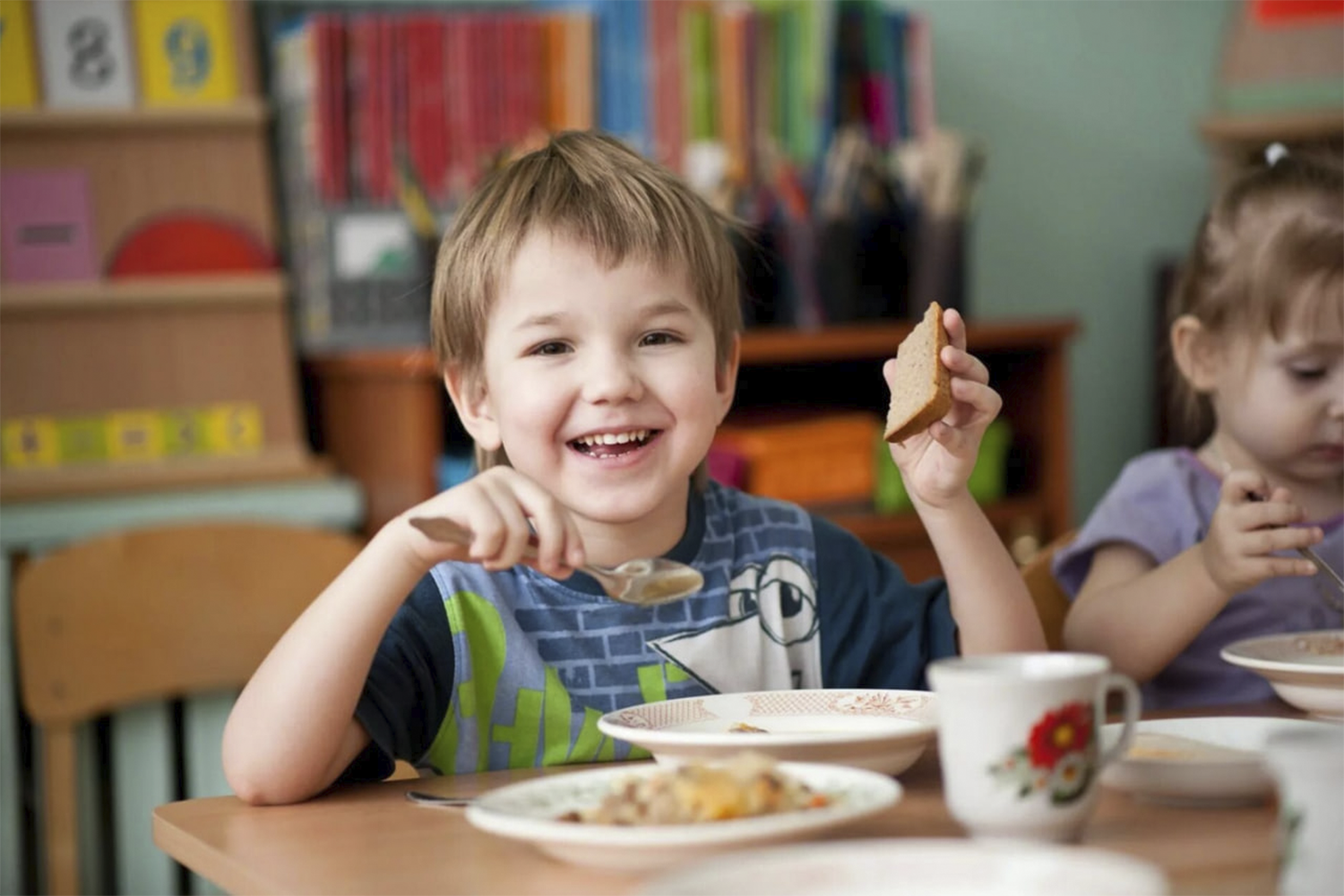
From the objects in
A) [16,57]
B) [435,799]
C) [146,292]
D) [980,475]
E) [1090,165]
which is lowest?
[980,475]

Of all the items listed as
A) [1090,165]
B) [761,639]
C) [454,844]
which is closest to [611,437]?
[761,639]

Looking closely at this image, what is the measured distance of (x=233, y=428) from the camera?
94.3 inches

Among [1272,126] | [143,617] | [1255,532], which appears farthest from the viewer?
[1272,126]

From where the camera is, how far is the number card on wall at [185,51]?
2.39 meters

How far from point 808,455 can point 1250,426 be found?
1.08m

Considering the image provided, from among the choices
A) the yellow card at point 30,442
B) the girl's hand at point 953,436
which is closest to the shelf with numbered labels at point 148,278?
the yellow card at point 30,442

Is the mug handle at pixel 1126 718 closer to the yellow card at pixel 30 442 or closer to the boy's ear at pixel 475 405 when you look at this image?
the boy's ear at pixel 475 405

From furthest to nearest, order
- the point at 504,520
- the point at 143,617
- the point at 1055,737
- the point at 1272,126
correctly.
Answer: the point at 1272,126
the point at 143,617
the point at 504,520
the point at 1055,737

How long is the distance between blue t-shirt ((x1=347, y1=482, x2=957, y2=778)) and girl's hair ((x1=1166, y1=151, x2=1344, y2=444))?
40 centimetres

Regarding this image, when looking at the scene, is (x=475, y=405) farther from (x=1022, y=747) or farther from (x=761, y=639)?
(x=1022, y=747)

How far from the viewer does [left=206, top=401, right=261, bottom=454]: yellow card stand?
238 centimetres

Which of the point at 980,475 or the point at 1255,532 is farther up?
the point at 1255,532

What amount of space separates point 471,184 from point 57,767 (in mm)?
1172

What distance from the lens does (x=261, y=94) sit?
8.42ft
